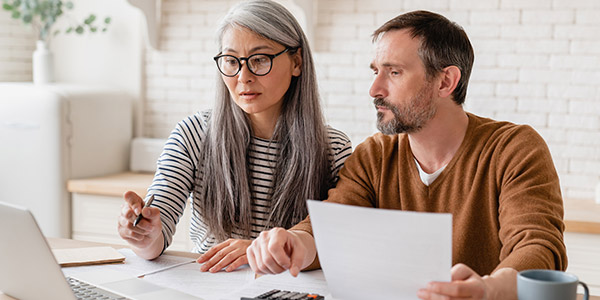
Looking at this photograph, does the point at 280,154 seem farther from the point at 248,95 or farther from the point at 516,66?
the point at 516,66

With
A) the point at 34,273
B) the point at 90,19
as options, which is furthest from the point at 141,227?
the point at 90,19

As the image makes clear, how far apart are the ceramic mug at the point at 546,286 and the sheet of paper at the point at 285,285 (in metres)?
0.45

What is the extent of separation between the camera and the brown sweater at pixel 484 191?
5.00 ft

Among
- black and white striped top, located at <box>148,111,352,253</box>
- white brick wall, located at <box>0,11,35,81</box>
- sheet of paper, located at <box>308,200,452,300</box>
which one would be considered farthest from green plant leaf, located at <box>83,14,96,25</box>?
sheet of paper, located at <box>308,200,452,300</box>

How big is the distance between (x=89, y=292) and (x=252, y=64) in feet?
2.58

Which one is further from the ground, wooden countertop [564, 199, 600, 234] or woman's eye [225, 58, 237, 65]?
woman's eye [225, 58, 237, 65]

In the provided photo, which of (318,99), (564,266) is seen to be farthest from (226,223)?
(564,266)

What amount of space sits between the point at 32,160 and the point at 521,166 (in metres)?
2.55

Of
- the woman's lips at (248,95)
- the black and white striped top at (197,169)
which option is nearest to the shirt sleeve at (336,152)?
the black and white striped top at (197,169)

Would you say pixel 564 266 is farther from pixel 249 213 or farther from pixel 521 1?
pixel 521 1

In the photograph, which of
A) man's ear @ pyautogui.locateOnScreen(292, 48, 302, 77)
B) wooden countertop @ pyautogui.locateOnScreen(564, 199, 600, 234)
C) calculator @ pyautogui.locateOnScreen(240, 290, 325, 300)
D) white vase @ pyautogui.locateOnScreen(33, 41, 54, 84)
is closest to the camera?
calculator @ pyautogui.locateOnScreen(240, 290, 325, 300)

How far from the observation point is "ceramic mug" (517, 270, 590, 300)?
1.15 m

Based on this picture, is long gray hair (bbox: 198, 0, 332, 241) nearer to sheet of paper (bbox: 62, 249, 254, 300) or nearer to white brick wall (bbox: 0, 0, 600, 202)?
sheet of paper (bbox: 62, 249, 254, 300)

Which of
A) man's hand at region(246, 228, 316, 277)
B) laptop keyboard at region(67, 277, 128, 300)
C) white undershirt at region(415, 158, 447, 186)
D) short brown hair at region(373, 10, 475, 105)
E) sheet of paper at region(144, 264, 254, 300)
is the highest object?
short brown hair at region(373, 10, 475, 105)
